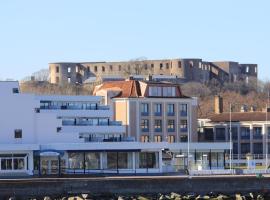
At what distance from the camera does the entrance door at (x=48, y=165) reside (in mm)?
95625

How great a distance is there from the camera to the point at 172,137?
130 metres

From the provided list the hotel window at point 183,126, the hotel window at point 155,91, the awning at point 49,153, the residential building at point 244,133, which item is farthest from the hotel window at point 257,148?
the awning at point 49,153

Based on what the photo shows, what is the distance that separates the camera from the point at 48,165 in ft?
315

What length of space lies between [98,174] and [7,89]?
35.9 ft

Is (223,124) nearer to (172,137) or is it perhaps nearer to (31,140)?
(172,137)

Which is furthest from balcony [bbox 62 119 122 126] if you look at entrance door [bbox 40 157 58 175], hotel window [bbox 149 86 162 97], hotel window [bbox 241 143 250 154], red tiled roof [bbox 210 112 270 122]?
hotel window [bbox 241 143 250 154]

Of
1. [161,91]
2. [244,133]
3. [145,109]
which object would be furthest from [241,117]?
[145,109]

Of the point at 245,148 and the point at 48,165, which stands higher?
the point at 48,165

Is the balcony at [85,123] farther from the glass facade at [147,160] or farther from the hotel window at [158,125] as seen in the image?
the hotel window at [158,125]

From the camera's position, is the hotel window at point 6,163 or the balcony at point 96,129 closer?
the hotel window at point 6,163

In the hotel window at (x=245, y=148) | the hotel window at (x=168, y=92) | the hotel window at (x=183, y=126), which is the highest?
the hotel window at (x=168, y=92)

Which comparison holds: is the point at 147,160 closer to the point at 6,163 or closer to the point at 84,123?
the point at 84,123

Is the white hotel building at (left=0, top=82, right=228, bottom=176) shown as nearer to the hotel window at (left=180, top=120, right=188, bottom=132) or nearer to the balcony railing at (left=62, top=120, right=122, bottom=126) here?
the balcony railing at (left=62, top=120, right=122, bottom=126)

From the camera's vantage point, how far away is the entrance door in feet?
314
